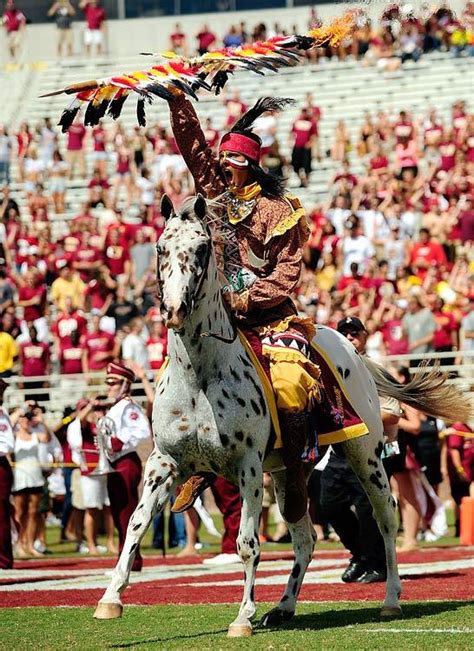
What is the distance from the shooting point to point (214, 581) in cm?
1380

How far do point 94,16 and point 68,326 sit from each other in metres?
17.9

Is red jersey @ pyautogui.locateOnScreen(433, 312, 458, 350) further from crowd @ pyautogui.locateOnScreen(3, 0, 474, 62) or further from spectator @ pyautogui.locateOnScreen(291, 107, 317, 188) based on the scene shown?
spectator @ pyautogui.locateOnScreen(291, 107, 317, 188)

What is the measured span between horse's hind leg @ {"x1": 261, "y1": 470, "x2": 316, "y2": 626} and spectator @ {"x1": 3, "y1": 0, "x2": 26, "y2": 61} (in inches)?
1345

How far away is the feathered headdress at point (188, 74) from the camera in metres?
9.61

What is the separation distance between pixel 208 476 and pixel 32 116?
30.9m

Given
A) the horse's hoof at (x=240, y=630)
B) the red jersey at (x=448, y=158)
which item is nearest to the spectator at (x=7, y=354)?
the red jersey at (x=448, y=158)

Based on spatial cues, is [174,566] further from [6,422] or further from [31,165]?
[31,165]

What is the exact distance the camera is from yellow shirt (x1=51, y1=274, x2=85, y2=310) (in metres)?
27.4

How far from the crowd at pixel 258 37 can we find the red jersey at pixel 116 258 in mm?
4233

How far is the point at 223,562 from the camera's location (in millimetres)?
15930

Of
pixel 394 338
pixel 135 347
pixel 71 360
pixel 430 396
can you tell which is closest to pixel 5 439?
pixel 430 396

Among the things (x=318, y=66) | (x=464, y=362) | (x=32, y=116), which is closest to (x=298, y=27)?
(x=318, y=66)

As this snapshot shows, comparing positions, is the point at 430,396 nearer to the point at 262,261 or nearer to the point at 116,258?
the point at 262,261

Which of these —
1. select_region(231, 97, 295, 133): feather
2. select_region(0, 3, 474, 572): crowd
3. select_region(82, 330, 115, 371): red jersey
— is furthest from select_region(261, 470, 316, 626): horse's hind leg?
select_region(82, 330, 115, 371): red jersey
